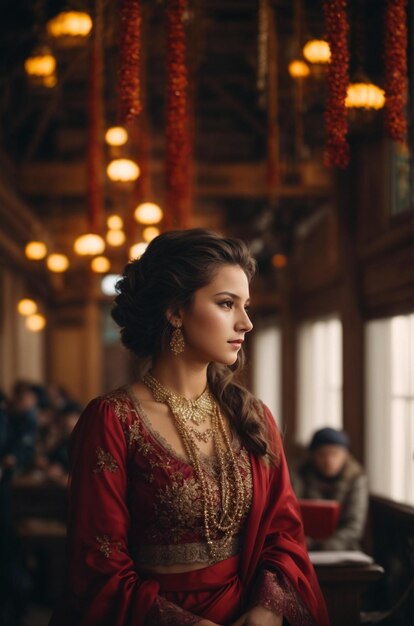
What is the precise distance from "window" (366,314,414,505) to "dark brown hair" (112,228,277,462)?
4.12 meters

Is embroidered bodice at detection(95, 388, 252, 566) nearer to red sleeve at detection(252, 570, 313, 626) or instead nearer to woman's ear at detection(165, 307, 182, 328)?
red sleeve at detection(252, 570, 313, 626)

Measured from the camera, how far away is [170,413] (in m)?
2.18

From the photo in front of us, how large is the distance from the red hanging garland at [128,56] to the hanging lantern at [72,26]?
308 cm

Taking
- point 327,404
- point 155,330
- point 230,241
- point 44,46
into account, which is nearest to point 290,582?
point 155,330

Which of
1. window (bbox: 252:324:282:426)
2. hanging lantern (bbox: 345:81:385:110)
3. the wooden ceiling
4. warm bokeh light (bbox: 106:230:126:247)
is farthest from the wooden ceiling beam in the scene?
window (bbox: 252:324:282:426)

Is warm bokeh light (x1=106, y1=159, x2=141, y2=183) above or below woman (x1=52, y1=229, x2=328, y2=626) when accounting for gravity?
above

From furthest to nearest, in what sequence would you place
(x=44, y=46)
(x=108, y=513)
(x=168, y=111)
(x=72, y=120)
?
(x=72, y=120) < (x=44, y=46) < (x=168, y=111) < (x=108, y=513)

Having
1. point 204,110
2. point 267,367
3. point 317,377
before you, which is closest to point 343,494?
point 317,377

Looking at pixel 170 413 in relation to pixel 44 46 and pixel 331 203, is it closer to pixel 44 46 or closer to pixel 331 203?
pixel 44 46

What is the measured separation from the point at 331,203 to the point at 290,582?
668cm

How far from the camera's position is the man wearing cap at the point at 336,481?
4945 millimetres

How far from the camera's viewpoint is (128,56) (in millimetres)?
2625

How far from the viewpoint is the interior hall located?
2.96m

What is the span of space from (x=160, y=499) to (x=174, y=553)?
0.14 meters
